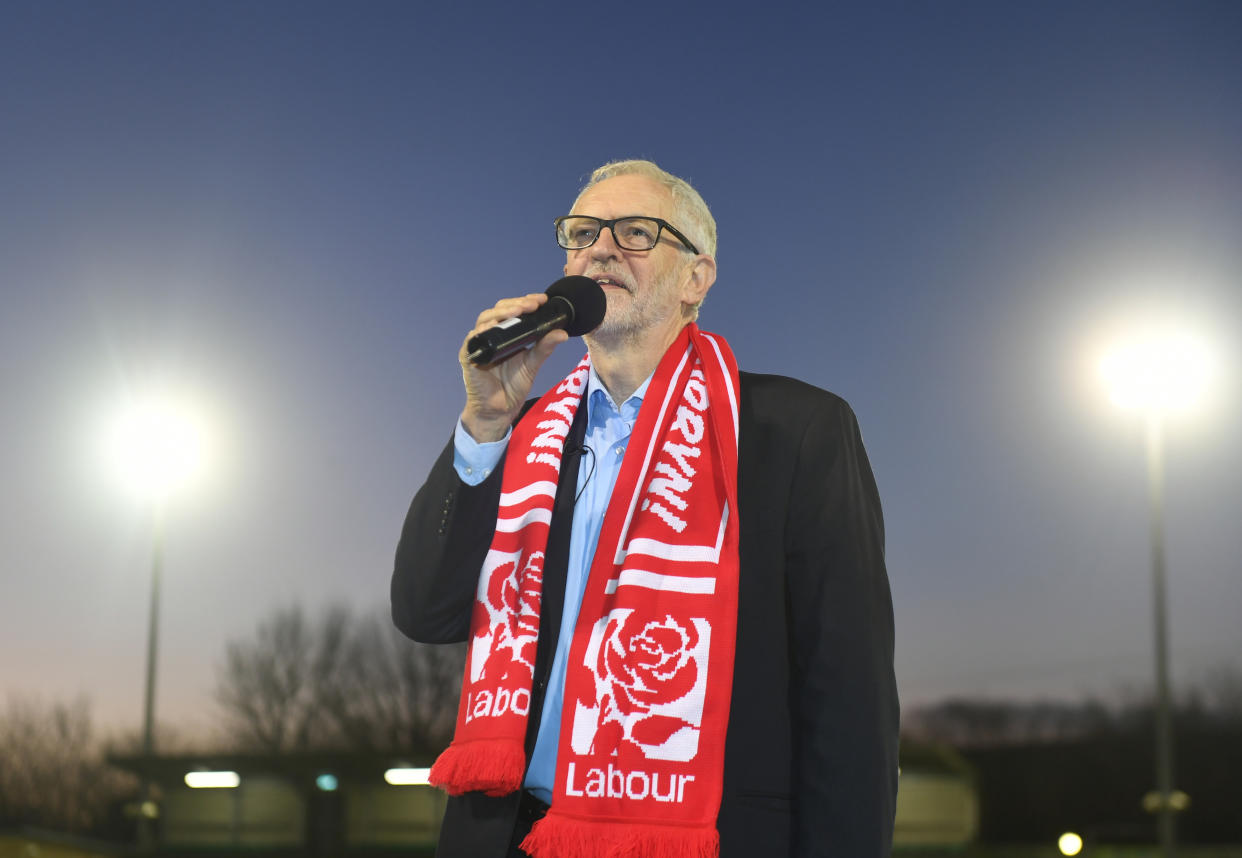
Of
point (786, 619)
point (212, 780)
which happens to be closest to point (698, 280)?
point (786, 619)

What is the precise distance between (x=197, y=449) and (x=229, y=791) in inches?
731

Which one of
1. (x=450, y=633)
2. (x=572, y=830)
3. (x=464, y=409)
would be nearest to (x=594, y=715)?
(x=572, y=830)

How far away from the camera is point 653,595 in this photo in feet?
8.49

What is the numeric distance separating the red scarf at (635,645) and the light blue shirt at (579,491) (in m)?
0.06

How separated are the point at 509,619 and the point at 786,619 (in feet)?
1.99

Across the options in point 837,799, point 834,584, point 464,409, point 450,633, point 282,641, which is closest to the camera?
point 837,799

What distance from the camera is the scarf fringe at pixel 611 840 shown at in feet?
7.52

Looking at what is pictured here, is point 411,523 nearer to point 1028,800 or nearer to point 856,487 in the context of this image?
point 856,487

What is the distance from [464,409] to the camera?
2.61 metres

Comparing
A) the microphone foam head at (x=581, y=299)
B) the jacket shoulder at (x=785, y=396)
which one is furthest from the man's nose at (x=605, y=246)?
the jacket shoulder at (x=785, y=396)

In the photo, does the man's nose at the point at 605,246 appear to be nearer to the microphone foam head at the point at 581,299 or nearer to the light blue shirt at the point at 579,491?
the microphone foam head at the point at 581,299

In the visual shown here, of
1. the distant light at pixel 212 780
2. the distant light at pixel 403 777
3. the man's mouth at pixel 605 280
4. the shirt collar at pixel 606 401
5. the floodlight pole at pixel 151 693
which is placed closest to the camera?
the man's mouth at pixel 605 280

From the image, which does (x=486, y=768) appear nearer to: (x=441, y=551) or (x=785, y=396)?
(x=441, y=551)

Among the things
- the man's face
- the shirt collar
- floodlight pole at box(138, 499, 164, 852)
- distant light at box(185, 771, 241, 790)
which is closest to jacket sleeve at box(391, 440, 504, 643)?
the shirt collar
